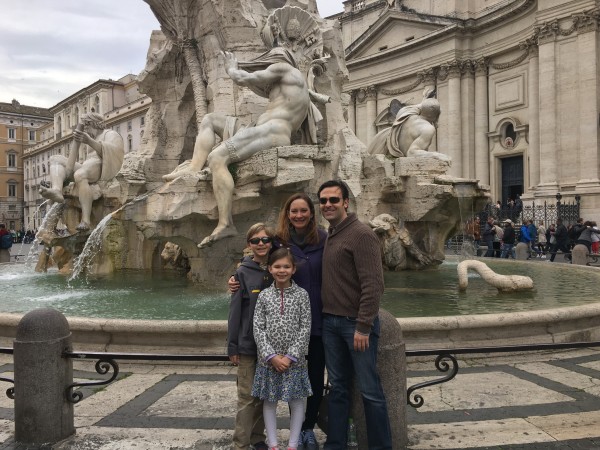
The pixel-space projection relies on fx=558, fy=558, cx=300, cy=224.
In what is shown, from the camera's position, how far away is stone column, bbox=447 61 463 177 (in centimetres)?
3809

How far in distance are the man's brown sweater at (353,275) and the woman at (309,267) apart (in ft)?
0.35

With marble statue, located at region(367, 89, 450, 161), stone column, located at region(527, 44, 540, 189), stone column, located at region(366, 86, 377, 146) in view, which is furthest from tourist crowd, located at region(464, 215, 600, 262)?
stone column, located at region(366, 86, 377, 146)

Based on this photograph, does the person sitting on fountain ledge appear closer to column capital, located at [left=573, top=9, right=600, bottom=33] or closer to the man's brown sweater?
the man's brown sweater

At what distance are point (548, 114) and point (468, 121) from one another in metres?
7.66

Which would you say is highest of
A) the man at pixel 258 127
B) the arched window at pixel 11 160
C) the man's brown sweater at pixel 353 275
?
the arched window at pixel 11 160

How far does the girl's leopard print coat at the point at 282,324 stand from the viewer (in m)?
3.32

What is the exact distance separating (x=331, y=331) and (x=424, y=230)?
8.43 metres

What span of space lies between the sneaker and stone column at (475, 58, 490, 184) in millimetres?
36183

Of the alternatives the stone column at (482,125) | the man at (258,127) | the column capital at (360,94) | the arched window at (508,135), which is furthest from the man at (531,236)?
the column capital at (360,94)

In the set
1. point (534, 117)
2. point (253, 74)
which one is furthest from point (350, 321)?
point (534, 117)

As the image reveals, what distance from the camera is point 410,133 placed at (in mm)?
11430

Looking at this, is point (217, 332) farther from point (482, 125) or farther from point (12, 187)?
point (12, 187)

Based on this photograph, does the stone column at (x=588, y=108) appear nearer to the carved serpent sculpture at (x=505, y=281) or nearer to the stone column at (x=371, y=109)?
the stone column at (x=371, y=109)

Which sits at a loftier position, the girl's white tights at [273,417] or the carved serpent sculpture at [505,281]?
the carved serpent sculpture at [505,281]
